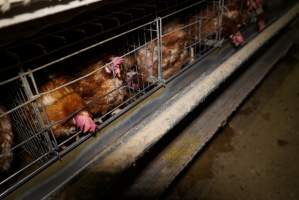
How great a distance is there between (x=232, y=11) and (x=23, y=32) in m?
2.03

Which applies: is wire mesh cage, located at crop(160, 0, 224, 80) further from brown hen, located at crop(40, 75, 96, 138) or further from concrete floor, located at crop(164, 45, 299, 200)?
brown hen, located at crop(40, 75, 96, 138)

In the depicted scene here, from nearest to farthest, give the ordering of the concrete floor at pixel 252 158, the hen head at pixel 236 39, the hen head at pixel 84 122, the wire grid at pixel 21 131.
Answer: the wire grid at pixel 21 131 < the hen head at pixel 84 122 < the concrete floor at pixel 252 158 < the hen head at pixel 236 39

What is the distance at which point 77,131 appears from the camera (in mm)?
1461

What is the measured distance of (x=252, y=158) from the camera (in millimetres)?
1674

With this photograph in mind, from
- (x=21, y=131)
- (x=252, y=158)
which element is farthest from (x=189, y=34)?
(x=21, y=131)

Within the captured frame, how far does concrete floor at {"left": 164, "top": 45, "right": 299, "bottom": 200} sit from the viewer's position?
4.90ft

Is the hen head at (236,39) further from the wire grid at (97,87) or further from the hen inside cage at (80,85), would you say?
the wire grid at (97,87)

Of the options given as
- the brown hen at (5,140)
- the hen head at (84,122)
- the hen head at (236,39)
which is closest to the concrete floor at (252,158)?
the hen head at (236,39)

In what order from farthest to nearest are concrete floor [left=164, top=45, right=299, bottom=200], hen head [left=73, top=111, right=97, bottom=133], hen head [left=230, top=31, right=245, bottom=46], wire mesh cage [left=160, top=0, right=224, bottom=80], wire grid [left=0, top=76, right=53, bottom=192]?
hen head [left=230, top=31, right=245, bottom=46] < wire mesh cage [left=160, top=0, right=224, bottom=80] < concrete floor [left=164, top=45, right=299, bottom=200] < hen head [left=73, top=111, right=97, bottom=133] < wire grid [left=0, top=76, right=53, bottom=192]

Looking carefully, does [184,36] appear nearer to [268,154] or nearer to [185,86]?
[185,86]

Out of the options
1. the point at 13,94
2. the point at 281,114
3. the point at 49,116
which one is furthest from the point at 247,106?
the point at 13,94

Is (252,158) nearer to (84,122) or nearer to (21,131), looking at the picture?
(84,122)

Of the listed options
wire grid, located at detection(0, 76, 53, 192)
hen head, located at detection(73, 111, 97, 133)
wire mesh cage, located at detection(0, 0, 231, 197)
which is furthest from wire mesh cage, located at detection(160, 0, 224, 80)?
wire grid, located at detection(0, 76, 53, 192)

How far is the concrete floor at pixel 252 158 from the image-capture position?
1492 mm
